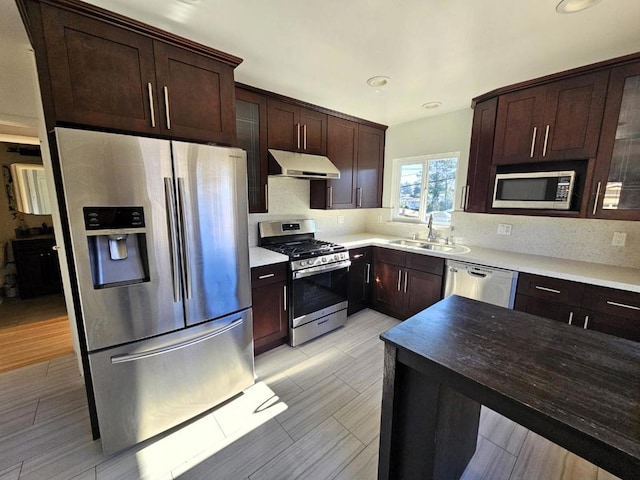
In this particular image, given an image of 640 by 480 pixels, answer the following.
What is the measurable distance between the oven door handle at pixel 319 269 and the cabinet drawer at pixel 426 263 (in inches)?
28.0

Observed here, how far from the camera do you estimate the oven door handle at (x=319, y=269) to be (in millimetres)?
2571

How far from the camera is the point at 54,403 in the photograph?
6.57ft

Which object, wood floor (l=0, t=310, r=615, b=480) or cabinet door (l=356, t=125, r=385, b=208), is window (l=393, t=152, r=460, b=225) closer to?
cabinet door (l=356, t=125, r=385, b=208)

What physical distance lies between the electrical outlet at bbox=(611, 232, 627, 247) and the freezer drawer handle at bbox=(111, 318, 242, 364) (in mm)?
3171

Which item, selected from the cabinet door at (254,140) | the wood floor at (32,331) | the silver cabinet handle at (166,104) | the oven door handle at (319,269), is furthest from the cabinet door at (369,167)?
the wood floor at (32,331)

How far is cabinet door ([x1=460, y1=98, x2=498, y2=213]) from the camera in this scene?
2576mm

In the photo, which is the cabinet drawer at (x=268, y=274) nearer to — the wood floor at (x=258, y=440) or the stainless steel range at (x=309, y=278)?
the stainless steel range at (x=309, y=278)

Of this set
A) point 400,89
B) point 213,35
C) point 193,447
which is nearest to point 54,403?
point 193,447

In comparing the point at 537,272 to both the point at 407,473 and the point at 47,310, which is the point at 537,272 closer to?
the point at 407,473

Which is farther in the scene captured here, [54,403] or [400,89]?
[400,89]

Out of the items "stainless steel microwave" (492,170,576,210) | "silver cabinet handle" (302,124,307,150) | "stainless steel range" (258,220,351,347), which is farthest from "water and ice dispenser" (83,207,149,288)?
"stainless steel microwave" (492,170,576,210)

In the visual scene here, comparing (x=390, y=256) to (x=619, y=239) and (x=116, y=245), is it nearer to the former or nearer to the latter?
(x=619, y=239)

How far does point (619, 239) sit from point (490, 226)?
0.97 metres

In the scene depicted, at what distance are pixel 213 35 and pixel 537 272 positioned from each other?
116 inches
